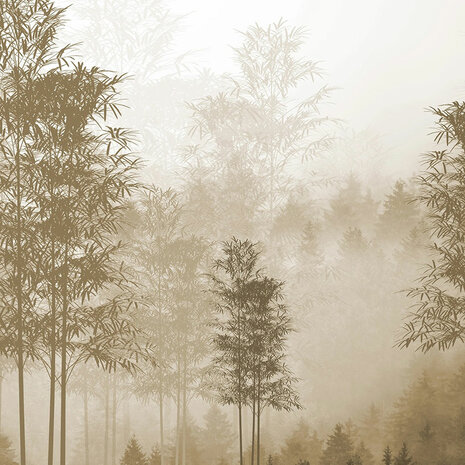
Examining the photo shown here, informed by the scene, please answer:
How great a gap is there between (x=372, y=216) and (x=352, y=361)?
664cm

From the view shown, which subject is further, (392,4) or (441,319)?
(392,4)

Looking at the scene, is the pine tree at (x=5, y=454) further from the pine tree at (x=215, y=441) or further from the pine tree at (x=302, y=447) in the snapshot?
the pine tree at (x=302, y=447)

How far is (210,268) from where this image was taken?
1587cm

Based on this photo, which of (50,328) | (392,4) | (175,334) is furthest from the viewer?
(392,4)

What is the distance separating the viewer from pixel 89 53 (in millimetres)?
33125

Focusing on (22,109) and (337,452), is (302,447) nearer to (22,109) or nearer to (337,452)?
(337,452)

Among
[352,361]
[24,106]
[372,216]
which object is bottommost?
[352,361]

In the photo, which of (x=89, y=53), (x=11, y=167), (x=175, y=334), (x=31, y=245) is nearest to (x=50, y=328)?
(x=31, y=245)

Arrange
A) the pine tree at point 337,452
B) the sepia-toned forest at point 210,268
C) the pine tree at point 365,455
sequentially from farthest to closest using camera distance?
1. the pine tree at point 365,455
2. the pine tree at point 337,452
3. the sepia-toned forest at point 210,268

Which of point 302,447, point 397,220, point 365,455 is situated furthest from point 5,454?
point 397,220

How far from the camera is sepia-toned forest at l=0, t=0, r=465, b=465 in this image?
8.58 m

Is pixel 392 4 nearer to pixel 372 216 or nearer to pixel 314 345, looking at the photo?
pixel 372 216

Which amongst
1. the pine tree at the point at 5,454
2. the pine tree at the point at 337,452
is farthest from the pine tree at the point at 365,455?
the pine tree at the point at 5,454

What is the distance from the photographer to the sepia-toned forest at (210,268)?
8.58m
